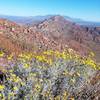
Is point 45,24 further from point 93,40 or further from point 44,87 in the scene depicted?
point 44,87

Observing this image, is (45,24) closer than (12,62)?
No

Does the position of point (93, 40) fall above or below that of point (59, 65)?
below

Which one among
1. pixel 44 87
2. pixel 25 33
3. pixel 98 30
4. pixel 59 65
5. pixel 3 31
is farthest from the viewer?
pixel 98 30

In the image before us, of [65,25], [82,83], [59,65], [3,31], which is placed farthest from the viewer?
[65,25]

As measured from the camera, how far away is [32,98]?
613cm

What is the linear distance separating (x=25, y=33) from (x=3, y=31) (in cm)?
308

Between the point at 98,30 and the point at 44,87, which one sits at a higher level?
the point at 44,87

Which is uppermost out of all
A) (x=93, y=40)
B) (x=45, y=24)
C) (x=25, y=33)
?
(x=25, y=33)

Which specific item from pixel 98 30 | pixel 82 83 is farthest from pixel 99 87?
pixel 98 30

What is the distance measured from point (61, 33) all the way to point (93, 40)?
25488 mm

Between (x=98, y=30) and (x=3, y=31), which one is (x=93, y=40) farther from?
(x=3, y=31)

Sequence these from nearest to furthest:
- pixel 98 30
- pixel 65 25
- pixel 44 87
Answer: pixel 44 87 < pixel 65 25 < pixel 98 30

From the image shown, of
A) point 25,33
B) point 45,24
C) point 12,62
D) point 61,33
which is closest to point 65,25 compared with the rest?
point 61,33

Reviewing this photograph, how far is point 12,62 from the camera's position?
8953 mm
